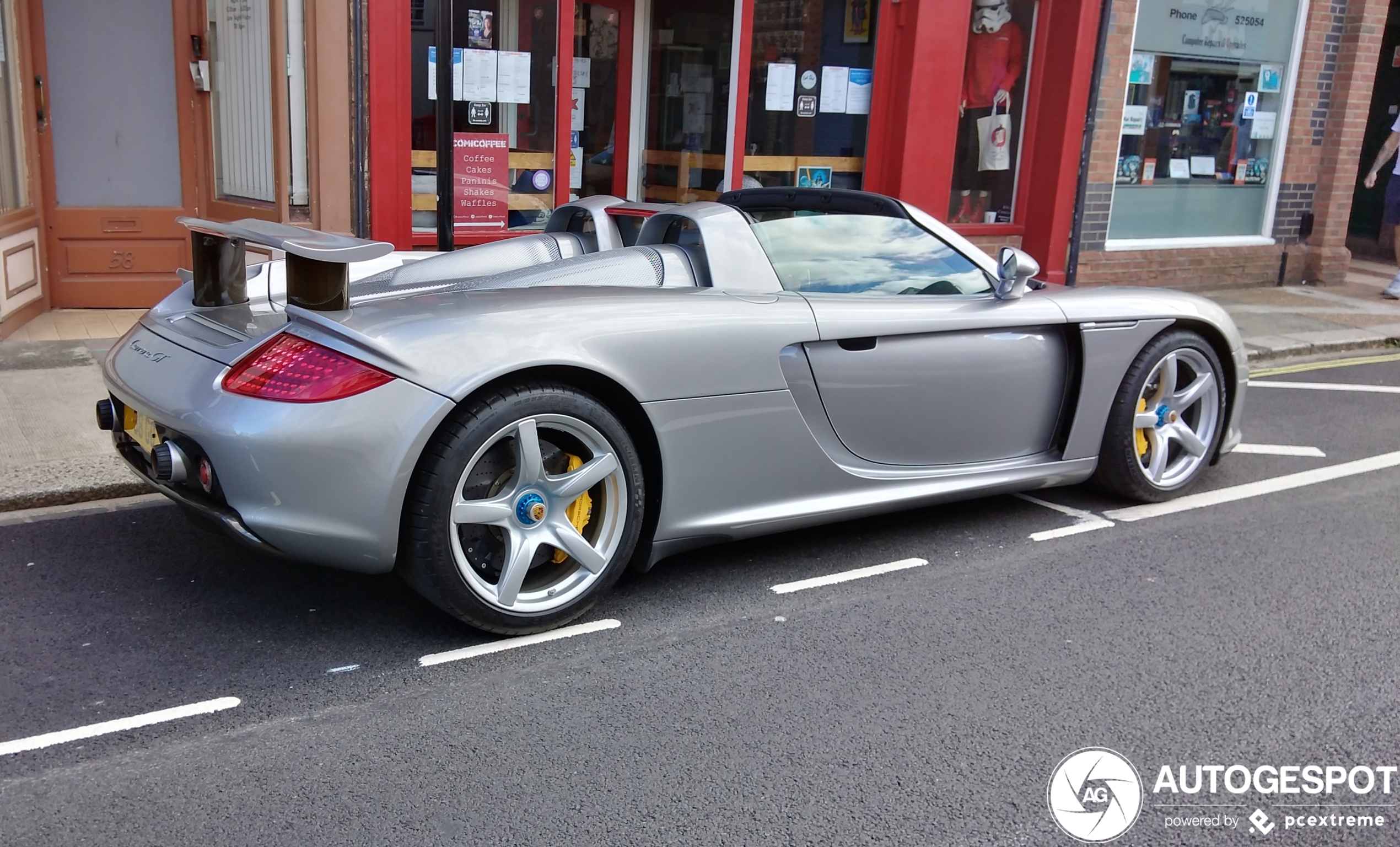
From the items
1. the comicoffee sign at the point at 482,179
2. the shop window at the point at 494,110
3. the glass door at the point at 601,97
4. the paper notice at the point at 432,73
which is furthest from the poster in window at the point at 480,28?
the glass door at the point at 601,97

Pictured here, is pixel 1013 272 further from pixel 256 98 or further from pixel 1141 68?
pixel 1141 68

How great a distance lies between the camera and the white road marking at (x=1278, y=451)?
6070 millimetres

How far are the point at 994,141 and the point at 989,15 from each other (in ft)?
3.53

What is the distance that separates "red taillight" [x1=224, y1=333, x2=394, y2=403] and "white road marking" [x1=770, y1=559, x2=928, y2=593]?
1579 mm

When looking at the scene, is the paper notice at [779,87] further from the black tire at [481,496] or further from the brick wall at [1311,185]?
the black tire at [481,496]

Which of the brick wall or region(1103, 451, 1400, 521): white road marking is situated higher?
the brick wall

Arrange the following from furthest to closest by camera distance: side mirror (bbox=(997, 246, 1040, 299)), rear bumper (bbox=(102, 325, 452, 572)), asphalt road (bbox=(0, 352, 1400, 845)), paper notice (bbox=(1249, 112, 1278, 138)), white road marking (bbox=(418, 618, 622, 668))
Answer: paper notice (bbox=(1249, 112, 1278, 138)), side mirror (bbox=(997, 246, 1040, 299)), white road marking (bbox=(418, 618, 622, 668)), rear bumper (bbox=(102, 325, 452, 572)), asphalt road (bbox=(0, 352, 1400, 845))

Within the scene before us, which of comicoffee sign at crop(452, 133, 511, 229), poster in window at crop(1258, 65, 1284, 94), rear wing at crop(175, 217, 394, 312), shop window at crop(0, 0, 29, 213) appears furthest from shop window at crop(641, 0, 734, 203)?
rear wing at crop(175, 217, 394, 312)

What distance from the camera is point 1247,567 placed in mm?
4441

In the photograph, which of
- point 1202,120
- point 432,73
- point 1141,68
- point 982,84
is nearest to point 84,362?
point 432,73

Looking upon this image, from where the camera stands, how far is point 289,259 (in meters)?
3.40

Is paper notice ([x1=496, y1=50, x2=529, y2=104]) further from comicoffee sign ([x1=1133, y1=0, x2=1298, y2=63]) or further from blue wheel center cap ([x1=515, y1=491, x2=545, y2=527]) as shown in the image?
comicoffee sign ([x1=1133, y1=0, x2=1298, y2=63])

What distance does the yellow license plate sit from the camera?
3471mm
